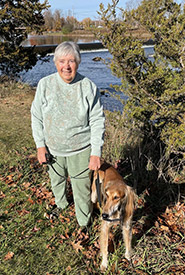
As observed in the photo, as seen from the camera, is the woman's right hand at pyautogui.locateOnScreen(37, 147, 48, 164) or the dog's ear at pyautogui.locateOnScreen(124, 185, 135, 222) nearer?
the dog's ear at pyautogui.locateOnScreen(124, 185, 135, 222)

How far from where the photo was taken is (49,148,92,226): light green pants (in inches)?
115

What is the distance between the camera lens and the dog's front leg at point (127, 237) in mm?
2682

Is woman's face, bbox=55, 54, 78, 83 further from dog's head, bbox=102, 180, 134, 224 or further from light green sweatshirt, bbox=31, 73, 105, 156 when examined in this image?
dog's head, bbox=102, 180, 134, 224

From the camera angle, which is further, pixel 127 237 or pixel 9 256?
pixel 9 256

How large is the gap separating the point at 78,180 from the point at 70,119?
2.49 feet

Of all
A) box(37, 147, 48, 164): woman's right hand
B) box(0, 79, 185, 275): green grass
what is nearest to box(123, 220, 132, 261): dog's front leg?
box(0, 79, 185, 275): green grass

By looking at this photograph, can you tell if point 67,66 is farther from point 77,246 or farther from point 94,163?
point 77,246

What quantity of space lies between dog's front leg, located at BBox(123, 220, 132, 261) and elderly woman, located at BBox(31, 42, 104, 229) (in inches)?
24.5

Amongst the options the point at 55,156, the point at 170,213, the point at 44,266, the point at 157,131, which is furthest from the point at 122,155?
the point at 44,266

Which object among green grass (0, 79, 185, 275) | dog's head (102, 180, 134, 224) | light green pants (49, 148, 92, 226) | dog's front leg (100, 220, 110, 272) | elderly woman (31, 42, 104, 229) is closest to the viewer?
dog's head (102, 180, 134, 224)

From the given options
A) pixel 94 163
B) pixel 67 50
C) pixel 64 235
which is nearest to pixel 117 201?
pixel 94 163

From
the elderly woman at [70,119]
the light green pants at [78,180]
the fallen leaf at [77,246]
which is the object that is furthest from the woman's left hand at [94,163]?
the fallen leaf at [77,246]

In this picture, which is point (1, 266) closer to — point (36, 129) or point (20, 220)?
point (20, 220)

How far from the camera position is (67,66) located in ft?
8.15
